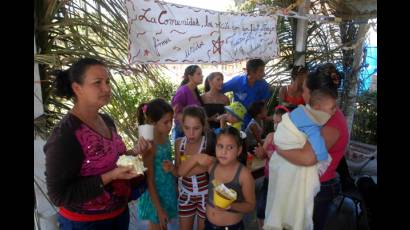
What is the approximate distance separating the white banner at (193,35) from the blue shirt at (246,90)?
349 mm

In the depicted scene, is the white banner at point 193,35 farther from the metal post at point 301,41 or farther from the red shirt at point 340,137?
the red shirt at point 340,137

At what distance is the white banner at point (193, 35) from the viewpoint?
2.70 m

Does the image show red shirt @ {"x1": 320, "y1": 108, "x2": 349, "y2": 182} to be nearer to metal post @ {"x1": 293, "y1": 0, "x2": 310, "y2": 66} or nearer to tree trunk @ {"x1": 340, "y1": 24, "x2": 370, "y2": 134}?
metal post @ {"x1": 293, "y1": 0, "x2": 310, "y2": 66}

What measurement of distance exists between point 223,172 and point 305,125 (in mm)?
645

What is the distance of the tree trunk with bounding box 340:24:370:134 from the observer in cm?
511

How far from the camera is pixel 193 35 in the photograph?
3.34m

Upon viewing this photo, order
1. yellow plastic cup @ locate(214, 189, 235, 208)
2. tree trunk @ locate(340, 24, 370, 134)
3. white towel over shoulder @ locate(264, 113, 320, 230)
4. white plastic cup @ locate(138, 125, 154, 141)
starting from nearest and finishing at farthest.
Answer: white plastic cup @ locate(138, 125, 154, 141) < yellow plastic cup @ locate(214, 189, 235, 208) < white towel over shoulder @ locate(264, 113, 320, 230) < tree trunk @ locate(340, 24, 370, 134)

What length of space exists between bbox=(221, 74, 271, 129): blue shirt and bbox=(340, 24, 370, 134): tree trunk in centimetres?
160

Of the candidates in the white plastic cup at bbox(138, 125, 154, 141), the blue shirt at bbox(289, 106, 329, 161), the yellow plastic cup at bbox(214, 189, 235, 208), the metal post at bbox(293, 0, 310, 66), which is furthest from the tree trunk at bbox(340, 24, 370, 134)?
the white plastic cup at bbox(138, 125, 154, 141)

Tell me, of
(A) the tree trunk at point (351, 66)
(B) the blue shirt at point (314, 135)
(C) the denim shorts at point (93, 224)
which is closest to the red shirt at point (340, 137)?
(B) the blue shirt at point (314, 135)

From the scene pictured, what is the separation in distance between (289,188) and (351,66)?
11.6 ft

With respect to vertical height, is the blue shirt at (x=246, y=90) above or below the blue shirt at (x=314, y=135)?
above

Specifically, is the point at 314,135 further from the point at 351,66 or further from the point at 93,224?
the point at 351,66

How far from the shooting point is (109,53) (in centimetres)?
224
